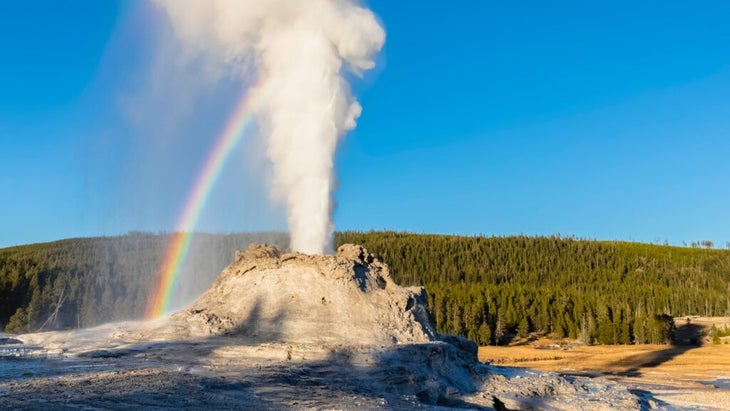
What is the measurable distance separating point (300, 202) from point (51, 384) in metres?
18.8

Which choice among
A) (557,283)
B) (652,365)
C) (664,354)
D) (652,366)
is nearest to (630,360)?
(652,365)

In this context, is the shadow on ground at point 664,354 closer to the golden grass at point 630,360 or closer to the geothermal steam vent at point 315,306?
the golden grass at point 630,360

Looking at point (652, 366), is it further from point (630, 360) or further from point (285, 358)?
point (285, 358)

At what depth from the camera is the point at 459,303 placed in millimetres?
91062

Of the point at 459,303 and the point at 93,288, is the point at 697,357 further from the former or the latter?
the point at 93,288

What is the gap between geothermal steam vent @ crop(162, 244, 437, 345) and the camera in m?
25.3

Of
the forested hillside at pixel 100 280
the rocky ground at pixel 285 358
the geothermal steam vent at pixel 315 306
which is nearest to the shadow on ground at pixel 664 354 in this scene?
the rocky ground at pixel 285 358

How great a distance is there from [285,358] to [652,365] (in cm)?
4795

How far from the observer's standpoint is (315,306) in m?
26.5

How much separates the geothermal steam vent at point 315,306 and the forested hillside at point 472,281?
18.8 m

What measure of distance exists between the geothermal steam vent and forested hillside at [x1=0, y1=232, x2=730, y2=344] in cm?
1881

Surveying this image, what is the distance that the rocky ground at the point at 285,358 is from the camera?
1702 centimetres

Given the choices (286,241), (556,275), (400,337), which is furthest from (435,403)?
(556,275)

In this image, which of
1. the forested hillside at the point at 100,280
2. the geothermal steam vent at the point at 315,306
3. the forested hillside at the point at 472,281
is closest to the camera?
the geothermal steam vent at the point at 315,306
